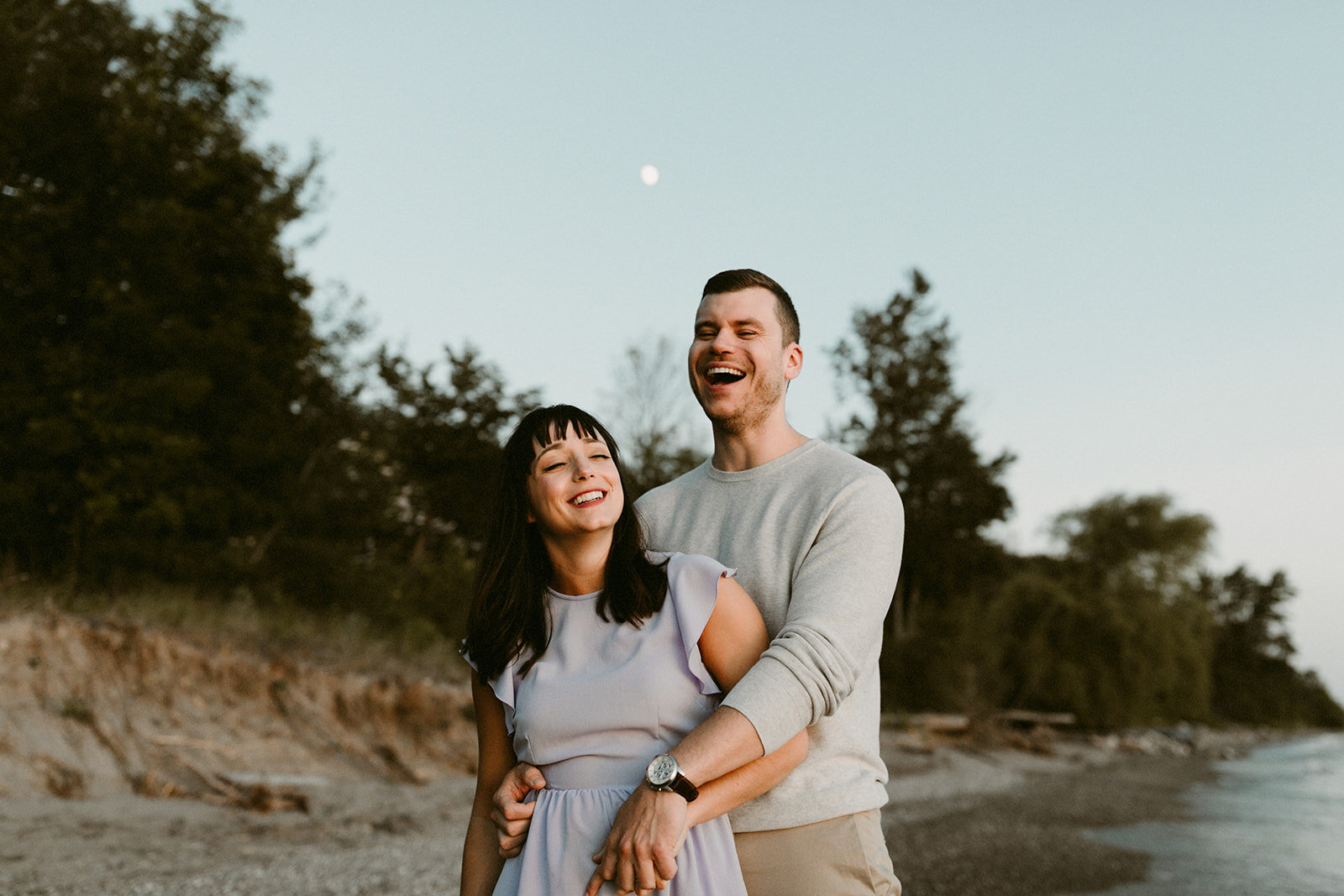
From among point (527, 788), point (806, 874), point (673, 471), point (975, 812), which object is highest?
point (673, 471)

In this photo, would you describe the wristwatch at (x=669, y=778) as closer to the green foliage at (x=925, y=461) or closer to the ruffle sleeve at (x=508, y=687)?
the ruffle sleeve at (x=508, y=687)

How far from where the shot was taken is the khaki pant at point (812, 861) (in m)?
2.25

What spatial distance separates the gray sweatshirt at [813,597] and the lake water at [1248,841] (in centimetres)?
954

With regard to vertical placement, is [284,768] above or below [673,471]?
below

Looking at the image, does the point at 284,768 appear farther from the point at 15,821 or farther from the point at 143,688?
the point at 15,821

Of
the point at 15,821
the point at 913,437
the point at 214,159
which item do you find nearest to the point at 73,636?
the point at 15,821

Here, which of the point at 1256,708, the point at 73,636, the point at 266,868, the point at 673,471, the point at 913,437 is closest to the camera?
the point at 266,868

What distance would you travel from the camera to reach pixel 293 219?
16094 mm

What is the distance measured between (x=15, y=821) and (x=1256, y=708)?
58333 millimetres

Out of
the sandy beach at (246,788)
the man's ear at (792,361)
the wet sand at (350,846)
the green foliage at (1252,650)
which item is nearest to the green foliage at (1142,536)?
the green foliage at (1252,650)

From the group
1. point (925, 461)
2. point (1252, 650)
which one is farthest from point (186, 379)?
point (1252, 650)

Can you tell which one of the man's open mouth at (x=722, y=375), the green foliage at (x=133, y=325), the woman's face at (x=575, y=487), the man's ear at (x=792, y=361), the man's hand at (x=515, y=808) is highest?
the green foliage at (x=133, y=325)

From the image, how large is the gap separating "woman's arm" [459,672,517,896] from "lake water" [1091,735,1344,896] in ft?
32.4

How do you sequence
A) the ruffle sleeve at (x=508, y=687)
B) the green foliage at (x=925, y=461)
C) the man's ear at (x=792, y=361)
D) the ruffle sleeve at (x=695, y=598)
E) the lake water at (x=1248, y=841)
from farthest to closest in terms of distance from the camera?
1. the green foliage at (x=925, y=461)
2. the lake water at (x=1248, y=841)
3. the man's ear at (x=792, y=361)
4. the ruffle sleeve at (x=508, y=687)
5. the ruffle sleeve at (x=695, y=598)
